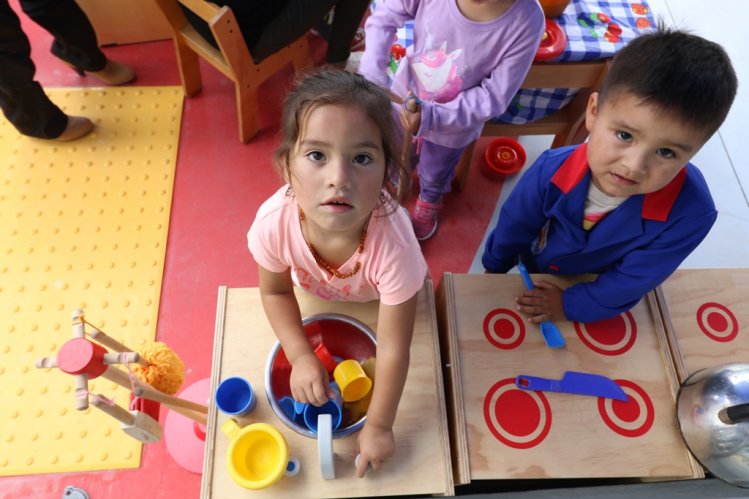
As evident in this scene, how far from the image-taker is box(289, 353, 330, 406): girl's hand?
0.76 metres

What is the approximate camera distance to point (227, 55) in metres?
1.34

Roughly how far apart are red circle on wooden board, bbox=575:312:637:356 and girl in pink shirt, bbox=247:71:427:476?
323 millimetres

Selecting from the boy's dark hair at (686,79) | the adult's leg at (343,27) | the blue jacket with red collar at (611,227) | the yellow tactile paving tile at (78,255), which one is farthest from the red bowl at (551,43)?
the yellow tactile paving tile at (78,255)

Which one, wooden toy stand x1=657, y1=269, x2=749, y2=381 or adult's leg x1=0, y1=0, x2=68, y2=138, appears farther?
adult's leg x1=0, y1=0, x2=68, y2=138

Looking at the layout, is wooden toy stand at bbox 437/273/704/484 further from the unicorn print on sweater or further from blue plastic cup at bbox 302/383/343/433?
the unicorn print on sweater

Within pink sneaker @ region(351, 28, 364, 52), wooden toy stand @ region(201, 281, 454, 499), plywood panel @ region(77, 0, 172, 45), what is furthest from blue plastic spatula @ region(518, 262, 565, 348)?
plywood panel @ region(77, 0, 172, 45)

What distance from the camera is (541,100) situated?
56.6 inches

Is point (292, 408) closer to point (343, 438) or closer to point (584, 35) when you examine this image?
point (343, 438)

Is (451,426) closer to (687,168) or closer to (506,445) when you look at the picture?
(506,445)

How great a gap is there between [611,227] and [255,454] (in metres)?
0.71

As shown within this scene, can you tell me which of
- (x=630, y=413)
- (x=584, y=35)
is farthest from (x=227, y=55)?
(x=630, y=413)

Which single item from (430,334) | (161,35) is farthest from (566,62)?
(161,35)

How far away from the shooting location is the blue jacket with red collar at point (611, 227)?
2.73ft

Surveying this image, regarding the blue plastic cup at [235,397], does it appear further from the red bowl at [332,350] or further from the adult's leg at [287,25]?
the adult's leg at [287,25]
